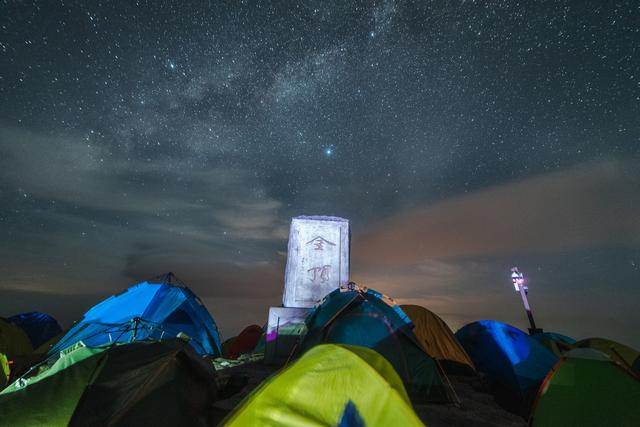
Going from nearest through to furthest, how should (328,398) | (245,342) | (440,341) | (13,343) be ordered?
(328,398) → (440,341) → (13,343) → (245,342)

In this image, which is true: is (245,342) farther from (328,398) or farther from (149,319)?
Result: (328,398)

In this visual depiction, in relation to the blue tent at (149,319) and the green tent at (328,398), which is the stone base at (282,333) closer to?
the blue tent at (149,319)

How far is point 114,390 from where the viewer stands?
3.17m

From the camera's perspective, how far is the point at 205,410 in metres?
3.84

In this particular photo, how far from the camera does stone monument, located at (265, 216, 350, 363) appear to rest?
1052 centimetres

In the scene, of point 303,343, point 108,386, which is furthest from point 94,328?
point 303,343

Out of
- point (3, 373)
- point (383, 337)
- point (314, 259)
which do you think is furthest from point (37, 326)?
point (383, 337)

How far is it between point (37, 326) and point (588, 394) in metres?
18.9

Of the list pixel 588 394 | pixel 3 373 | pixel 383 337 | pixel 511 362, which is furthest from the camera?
pixel 511 362

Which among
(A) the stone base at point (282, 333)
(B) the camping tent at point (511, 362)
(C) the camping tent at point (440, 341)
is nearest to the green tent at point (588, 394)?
(B) the camping tent at point (511, 362)

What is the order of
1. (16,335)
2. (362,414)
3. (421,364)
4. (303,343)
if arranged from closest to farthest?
(362,414) → (421,364) → (303,343) → (16,335)

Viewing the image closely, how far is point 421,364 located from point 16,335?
1342 centimetres

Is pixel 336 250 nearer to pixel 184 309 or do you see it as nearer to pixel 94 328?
pixel 184 309

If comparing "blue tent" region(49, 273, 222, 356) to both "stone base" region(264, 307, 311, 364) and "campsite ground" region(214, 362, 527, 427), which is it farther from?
"campsite ground" region(214, 362, 527, 427)
